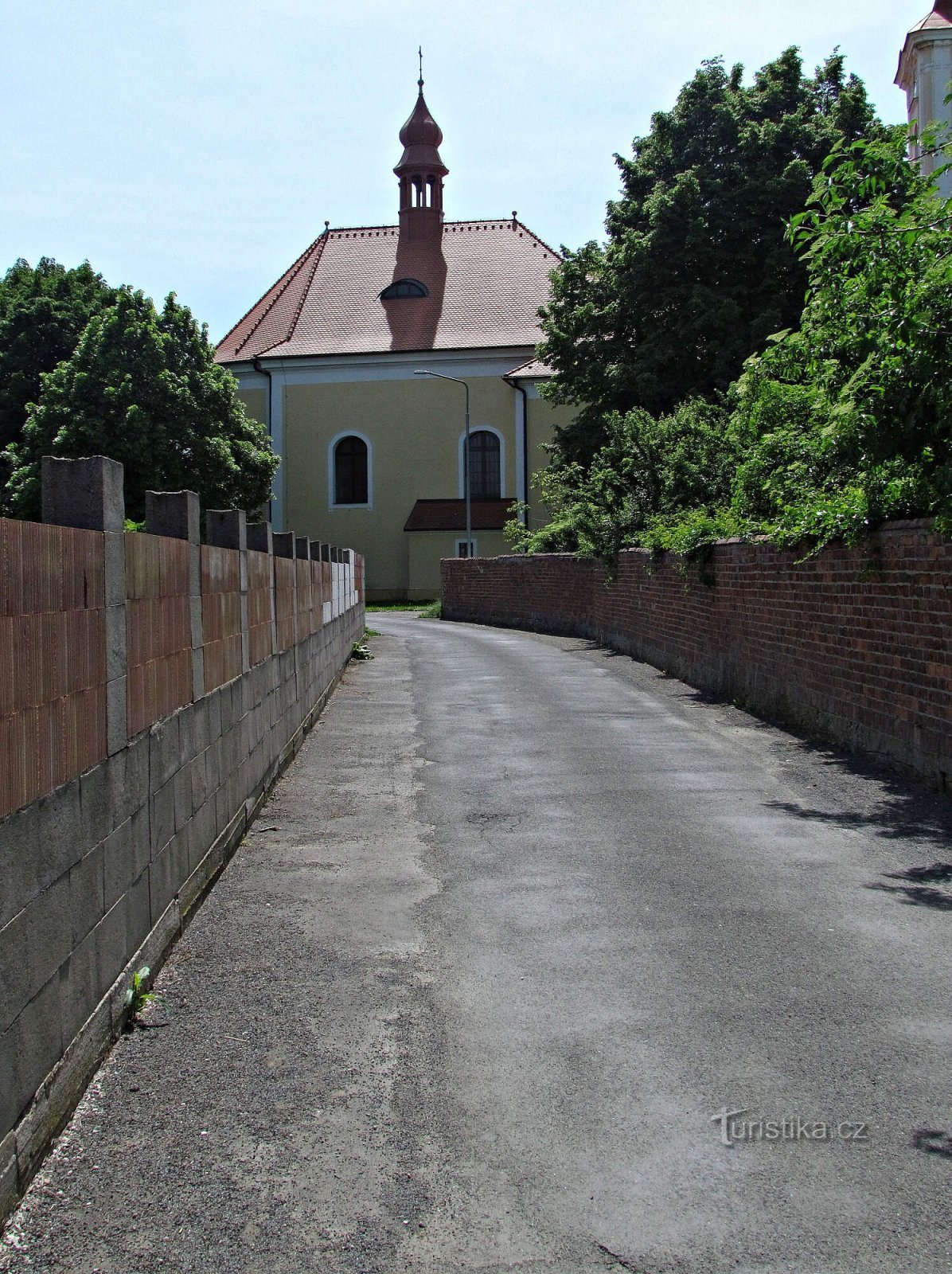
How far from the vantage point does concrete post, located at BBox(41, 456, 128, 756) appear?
14.9 ft

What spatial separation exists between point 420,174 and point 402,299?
6646 millimetres

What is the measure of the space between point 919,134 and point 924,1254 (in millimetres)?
9202

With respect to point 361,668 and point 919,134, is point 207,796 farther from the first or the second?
point 361,668

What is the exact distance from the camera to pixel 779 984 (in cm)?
493

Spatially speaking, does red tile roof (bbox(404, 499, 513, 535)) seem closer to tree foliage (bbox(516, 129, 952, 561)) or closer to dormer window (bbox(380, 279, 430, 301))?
dormer window (bbox(380, 279, 430, 301))

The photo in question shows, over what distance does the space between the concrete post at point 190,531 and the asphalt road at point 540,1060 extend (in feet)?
3.98

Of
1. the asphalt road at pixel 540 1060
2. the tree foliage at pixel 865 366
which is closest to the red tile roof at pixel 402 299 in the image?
the tree foliage at pixel 865 366

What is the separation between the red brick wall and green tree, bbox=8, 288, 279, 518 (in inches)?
876

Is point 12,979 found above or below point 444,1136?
above

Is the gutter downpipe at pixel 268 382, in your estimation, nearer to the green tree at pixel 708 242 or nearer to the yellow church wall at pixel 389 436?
the yellow church wall at pixel 389 436

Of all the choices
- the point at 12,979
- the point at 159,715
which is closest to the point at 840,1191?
the point at 12,979

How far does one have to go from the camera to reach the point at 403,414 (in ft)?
174

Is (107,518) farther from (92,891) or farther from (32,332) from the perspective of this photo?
(32,332)

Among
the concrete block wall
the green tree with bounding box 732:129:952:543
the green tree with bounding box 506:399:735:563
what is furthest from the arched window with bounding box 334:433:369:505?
the concrete block wall
